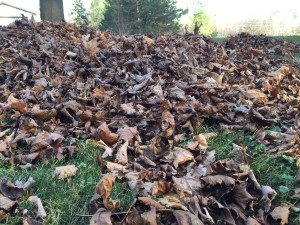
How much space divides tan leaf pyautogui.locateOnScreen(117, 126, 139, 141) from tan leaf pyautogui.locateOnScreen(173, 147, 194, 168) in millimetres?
402

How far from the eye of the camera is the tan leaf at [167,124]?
2992 mm

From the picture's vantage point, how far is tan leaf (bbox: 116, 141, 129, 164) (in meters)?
2.64

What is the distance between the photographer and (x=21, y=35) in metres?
5.97

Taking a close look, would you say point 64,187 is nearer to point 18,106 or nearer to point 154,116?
point 154,116

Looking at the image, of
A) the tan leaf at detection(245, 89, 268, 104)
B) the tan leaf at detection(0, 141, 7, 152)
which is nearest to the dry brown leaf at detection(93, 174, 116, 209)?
the tan leaf at detection(0, 141, 7, 152)

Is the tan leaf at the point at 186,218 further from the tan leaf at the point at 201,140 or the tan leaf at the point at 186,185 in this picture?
the tan leaf at the point at 201,140

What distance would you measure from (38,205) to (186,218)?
0.89m

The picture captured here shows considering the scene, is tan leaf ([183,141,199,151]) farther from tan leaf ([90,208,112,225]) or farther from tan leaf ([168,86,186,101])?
tan leaf ([90,208,112,225])

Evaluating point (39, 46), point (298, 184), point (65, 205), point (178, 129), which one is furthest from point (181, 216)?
point (39, 46)

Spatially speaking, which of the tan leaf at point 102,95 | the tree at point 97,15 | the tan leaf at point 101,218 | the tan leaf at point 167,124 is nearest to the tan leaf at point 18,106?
the tan leaf at point 102,95

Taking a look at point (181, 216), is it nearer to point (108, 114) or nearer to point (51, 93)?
point (108, 114)

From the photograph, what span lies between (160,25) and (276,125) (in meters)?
17.0

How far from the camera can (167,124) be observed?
10.0ft

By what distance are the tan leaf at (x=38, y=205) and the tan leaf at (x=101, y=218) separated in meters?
0.31
